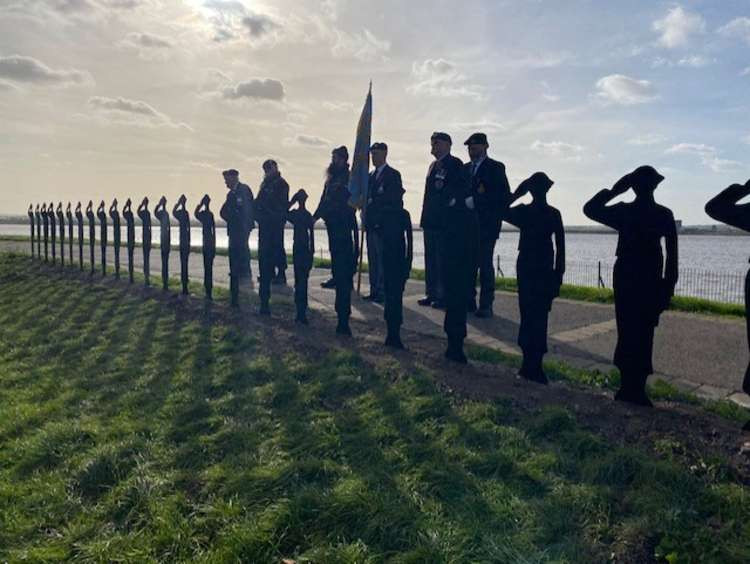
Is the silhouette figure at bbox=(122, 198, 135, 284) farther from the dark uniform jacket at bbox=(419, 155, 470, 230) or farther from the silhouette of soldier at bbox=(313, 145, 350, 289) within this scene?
the dark uniform jacket at bbox=(419, 155, 470, 230)

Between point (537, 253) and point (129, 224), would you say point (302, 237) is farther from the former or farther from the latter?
point (129, 224)

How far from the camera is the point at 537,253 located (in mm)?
5102

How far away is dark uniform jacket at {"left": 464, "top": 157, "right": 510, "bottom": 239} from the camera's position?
7.86 metres

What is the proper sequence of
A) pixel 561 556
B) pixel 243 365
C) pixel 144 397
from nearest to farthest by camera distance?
pixel 561 556 < pixel 144 397 < pixel 243 365

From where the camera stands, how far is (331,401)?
16.1 ft

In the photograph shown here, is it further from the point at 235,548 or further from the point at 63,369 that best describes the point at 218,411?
the point at 63,369

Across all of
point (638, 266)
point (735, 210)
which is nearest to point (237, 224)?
point (638, 266)

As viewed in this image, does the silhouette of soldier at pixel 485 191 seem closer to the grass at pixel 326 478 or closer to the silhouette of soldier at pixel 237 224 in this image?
the grass at pixel 326 478

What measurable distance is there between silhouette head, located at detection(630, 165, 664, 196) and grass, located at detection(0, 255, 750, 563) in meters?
1.85

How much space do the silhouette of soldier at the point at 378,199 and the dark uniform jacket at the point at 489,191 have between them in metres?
1.22

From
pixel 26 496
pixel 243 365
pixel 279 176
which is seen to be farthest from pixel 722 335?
pixel 26 496

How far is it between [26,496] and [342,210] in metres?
4.53

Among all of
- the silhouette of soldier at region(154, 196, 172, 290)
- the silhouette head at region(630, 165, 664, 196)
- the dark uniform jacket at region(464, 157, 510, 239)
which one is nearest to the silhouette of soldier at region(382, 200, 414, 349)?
the dark uniform jacket at region(464, 157, 510, 239)

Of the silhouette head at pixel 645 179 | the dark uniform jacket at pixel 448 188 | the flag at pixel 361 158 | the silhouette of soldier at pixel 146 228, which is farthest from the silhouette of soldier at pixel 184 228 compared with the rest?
the silhouette head at pixel 645 179
